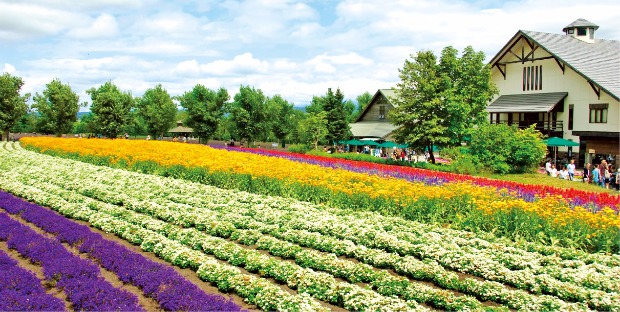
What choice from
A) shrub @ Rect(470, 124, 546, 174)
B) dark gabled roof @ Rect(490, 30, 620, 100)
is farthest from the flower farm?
→ dark gabled roof @ Rect(490, 30, 620, 100)

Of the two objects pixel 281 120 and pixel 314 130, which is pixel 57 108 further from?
pixel 314 130

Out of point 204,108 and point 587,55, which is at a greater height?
point 587,55

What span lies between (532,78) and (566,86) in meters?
4.14

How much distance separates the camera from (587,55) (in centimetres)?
4647

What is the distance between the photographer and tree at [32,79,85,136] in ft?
229

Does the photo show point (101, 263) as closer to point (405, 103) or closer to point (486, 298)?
point (486, 298)

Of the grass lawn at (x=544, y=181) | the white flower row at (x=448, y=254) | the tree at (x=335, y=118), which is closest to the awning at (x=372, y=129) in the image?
the tree at (x=335, y=118)

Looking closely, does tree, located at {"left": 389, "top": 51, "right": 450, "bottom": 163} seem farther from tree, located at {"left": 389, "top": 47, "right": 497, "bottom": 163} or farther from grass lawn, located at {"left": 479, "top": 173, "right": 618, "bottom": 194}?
grass lawn, located at {"left": 479, "top": 173, "right": 618, "bottom": 194}

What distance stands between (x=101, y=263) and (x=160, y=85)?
8762 centimetres

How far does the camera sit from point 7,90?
219 ft

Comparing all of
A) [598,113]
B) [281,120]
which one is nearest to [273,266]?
[598,113]

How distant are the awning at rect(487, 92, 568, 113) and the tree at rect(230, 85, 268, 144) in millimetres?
29894

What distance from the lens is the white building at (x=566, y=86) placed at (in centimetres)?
4256

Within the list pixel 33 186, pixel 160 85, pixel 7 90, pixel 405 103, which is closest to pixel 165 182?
pixel 33 186
